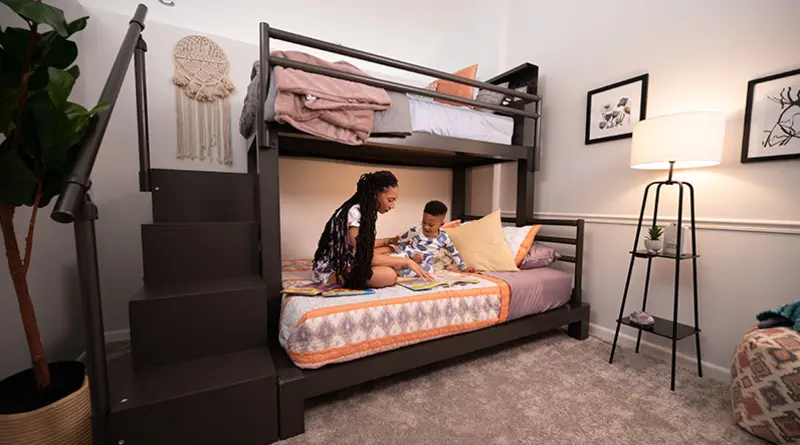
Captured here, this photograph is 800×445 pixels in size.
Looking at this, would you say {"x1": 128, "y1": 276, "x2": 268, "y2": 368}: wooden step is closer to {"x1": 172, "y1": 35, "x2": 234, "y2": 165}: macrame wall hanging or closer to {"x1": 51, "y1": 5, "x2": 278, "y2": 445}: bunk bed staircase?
{"x1": 51, "y1": 5, "x2": 278, "y2": 445}: bunk bed staircase

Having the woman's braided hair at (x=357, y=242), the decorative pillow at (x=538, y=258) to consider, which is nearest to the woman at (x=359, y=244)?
the woman's braided hair at (x=357, y=242)

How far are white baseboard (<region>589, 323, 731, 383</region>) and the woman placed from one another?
160 cm

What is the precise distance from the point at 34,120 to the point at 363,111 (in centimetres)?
117

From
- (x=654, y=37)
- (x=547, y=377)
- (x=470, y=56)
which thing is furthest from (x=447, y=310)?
(x=470, y=56)

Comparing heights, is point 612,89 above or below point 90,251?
above

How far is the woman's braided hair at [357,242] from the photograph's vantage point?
165 centimetres

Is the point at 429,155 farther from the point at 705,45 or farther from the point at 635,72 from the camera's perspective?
the point at 705,45

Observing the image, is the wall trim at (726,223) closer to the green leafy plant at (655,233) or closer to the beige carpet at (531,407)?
the green leafy plant at (655,233)

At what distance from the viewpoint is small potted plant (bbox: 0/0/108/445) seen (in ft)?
3.01

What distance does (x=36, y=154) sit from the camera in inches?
38.1

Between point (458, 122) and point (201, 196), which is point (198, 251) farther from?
point (458, 122)

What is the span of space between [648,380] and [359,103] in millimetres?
2102

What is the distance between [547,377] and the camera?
1.74 m

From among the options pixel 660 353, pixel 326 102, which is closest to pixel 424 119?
pixel 326 102
